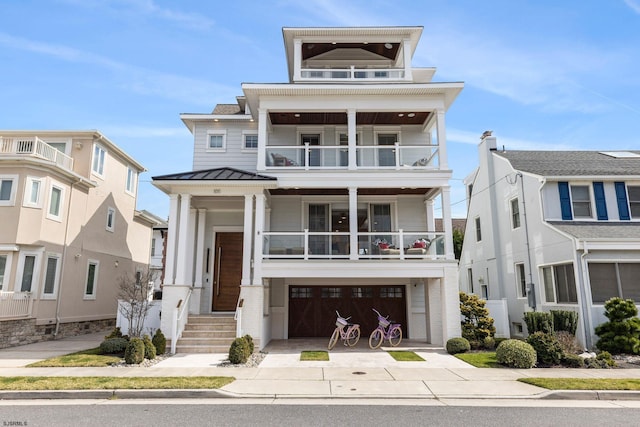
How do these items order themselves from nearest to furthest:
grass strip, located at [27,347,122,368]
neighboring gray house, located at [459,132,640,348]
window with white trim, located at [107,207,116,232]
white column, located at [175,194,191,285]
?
grass strip, located at [27,347,122,368] < white column, located at [175,194,191,285] < neighboring gray house, located at [459,132,640,348] < window with white trim, located at [107,207,116,232]

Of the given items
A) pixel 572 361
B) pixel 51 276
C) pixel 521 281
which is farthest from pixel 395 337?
pixel 51 276

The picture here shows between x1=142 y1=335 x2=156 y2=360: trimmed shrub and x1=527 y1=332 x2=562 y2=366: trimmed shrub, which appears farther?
x1=142 y1=335 x2=156 y2=360: trimmed shrub

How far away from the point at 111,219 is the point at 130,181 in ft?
9.64

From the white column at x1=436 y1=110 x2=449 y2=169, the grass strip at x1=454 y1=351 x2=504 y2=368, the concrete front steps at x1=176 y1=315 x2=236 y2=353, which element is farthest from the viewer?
the white column at x1=436 y1=110 x2=449 y2=169

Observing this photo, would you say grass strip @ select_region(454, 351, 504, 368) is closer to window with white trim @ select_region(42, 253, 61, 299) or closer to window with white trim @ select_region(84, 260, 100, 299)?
window with white trim @ select_region(42, 253, 61, 299)

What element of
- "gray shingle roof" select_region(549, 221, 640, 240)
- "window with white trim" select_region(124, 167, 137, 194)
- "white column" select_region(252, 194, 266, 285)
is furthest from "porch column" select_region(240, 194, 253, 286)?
"window with white trim" select_region(124, 167, 137, 194)

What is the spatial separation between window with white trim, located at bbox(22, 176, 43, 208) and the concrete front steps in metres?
7.63

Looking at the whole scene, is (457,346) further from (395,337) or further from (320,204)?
(320,204)

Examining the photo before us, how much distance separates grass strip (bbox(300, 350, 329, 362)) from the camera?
10852 millimetres

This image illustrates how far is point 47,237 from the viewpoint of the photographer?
14859mm

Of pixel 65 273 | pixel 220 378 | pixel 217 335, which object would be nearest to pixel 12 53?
pixel 65 273

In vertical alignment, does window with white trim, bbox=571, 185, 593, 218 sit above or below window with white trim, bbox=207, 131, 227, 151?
below

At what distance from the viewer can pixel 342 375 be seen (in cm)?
894

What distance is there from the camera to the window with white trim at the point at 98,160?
17641 millimetres
